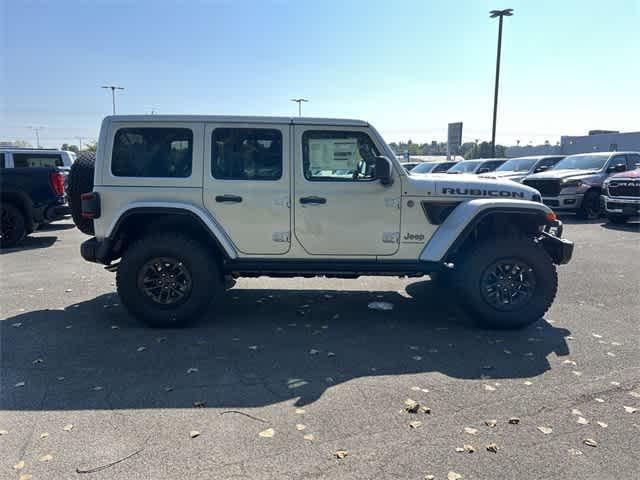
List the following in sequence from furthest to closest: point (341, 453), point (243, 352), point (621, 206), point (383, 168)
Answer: point (621, 206), point (383, 168), point (243, 352), point (341, 453)

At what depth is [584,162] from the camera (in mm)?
13867

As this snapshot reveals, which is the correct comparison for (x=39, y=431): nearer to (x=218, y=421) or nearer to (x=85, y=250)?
(x=218, y=421)

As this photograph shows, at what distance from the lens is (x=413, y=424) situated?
2.94m

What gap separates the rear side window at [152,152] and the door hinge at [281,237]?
108 cm

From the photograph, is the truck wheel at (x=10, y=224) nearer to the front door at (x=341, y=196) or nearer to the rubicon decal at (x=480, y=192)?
the front door at (x=341, y=196)

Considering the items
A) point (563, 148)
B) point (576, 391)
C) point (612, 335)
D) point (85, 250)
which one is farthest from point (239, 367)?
point (563, 148)

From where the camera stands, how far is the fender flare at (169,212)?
4.43 meters

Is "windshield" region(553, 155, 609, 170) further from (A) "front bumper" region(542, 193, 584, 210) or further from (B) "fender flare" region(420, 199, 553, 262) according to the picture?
(B) "fender flare" region(420, 199, 553, 262)

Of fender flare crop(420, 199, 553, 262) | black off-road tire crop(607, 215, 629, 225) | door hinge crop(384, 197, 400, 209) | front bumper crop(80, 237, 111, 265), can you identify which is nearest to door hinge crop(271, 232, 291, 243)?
door hinge crop(384, 197, 400, 209)

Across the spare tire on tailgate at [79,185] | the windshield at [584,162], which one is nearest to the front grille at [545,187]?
the windshield at [584,162]

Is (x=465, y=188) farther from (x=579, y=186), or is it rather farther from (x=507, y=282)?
(x=579, y=186)

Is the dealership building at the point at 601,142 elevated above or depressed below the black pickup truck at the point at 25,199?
above

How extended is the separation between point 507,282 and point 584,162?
1151 cm

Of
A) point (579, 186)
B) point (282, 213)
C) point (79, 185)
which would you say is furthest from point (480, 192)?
point (579, 186)
